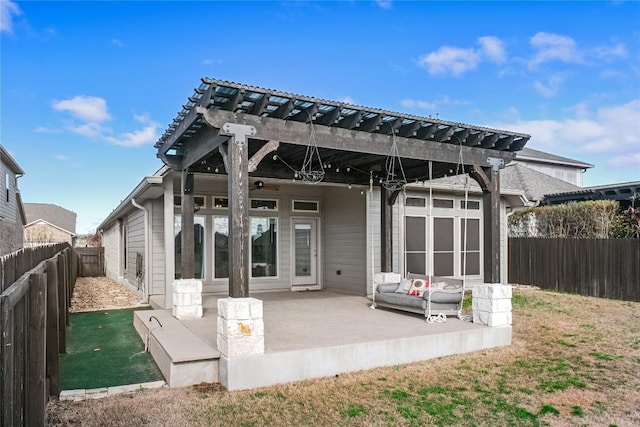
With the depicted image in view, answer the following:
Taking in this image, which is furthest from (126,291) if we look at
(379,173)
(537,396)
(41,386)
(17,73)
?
(537,396)

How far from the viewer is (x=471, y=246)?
36.6 feet

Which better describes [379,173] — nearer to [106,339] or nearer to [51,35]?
[106,339]

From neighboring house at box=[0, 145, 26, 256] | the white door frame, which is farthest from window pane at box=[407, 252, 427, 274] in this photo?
neighboring house at box=[0, 145, 26, 256]

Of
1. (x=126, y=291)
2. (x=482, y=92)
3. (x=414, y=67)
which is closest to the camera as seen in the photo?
(x=126, y=291)

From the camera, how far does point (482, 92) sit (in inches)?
566

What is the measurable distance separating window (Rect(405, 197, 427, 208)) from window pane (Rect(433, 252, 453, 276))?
4.03 ft

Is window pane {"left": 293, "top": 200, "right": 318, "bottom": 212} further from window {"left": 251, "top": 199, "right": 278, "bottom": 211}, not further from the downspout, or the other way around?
the downspout

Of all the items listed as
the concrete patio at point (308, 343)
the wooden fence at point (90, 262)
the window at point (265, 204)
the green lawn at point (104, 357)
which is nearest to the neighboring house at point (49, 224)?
the wooden fence at point (90, 262)

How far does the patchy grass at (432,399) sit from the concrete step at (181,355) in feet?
0.48

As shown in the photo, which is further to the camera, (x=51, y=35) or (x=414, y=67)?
(x=414, y=67)

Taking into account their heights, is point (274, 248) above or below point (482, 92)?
below

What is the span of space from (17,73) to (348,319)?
12048 mm

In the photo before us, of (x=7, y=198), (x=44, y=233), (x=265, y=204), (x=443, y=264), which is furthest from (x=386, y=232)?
(x=44, y=233)

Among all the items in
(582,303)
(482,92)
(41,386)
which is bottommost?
(582,303)
